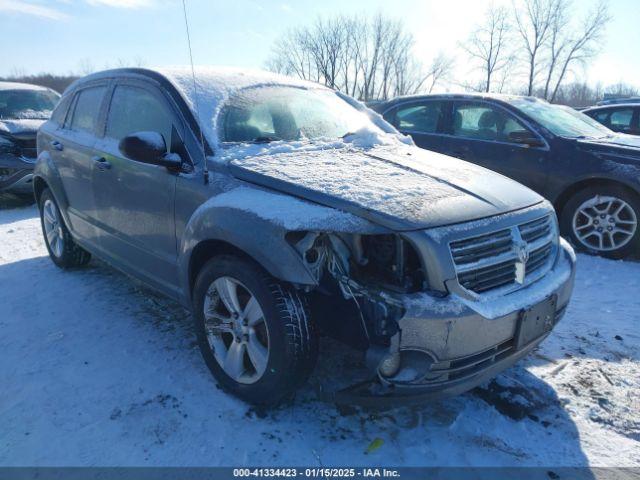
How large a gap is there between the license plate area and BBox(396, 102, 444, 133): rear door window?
13.4 feet

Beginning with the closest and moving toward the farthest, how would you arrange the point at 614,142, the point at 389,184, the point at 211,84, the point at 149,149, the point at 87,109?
1. the point at 389,184
2. the point at 149,149
3. the point at 211,84
4. the point at 87,109
5. the point at 614,142

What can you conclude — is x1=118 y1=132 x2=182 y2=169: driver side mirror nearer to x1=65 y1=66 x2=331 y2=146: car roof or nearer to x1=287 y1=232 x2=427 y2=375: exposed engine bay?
x1=65 y1=66 x2=331 y2=146: car roof

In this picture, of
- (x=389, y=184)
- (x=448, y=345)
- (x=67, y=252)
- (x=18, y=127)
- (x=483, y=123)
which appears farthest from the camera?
(x=18, y=127)

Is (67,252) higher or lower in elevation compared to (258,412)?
higher

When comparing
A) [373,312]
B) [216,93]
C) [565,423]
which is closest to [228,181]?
[216,93]

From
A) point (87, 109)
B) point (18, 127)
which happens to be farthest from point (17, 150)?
point (87, 109)

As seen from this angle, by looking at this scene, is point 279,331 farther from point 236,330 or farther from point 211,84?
point 211,84

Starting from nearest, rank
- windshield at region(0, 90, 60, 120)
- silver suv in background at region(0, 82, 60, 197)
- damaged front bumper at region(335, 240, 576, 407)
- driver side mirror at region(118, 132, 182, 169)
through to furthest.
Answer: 1. damaged front bumper at region(335, 240, 576, 407)
2. driver side mirror at region(118, 132, 182, 169)
3. silver suv in background at region(0, 82, 60, 197)
4. windshield at region(0, 90, 60, 120)

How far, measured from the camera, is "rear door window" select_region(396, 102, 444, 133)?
5.99 metres

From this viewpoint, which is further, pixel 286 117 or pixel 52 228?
pixel 52 228

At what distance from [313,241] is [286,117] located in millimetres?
1433

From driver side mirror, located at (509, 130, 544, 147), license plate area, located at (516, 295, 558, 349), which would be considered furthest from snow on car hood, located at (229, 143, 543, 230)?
driver side mirror, located at (509, 130, 544, 147)

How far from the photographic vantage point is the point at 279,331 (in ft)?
6.98

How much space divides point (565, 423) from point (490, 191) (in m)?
1.25
